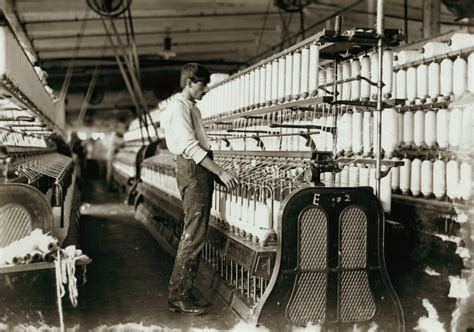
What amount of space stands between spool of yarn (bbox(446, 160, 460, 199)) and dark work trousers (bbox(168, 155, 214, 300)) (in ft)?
6.90

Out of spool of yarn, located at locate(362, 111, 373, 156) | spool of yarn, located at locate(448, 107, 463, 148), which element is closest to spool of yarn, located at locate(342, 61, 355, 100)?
spool of yarn, located at locate(362, 111, 373, 156)

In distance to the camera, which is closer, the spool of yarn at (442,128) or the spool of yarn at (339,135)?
the spool of yarn at (339,135)

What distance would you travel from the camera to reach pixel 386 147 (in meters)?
3.99

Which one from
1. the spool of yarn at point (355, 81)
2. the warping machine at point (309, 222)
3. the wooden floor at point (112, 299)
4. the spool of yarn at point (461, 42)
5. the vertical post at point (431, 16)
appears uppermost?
the vertical post at point (431, 16)

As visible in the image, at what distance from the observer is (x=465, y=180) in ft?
14.7

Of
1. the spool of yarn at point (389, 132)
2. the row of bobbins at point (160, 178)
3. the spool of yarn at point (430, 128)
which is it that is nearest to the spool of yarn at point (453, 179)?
the spool of yarn at point (430, 128)

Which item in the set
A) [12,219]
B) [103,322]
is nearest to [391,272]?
[103,322]

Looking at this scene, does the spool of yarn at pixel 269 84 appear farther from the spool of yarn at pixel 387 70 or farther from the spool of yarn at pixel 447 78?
the spool of yarn at pixel 447 78

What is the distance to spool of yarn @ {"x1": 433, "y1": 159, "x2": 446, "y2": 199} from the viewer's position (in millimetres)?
4711

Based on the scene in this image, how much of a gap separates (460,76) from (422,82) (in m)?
0.43

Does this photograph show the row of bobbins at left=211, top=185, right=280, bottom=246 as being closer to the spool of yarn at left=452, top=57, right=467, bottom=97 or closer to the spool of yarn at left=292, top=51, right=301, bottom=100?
the spool of yarn at left=292, top=51, right=301, bottom=100

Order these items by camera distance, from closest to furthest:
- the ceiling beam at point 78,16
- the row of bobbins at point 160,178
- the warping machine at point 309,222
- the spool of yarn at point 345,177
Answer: the warping machine at point 309,222 < the spool of yarn at point 345,177 < the row of bobbins at point 160,178 < the ceiling beam at point 78,16

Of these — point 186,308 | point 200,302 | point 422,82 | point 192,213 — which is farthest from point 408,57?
point 186,308

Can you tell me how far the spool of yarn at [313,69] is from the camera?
3.67m
